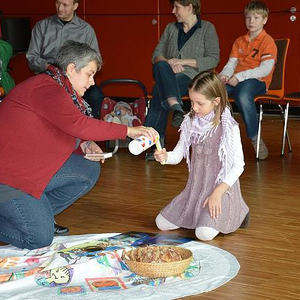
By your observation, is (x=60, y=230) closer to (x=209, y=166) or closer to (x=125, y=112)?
(x=209, y=166)

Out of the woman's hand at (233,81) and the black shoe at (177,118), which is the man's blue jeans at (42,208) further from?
the woman's hand at (233,81)

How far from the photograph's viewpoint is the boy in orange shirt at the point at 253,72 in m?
5.41

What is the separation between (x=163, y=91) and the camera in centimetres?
548

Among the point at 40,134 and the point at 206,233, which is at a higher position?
the point at 40,134

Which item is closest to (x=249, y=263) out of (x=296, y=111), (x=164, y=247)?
(x=164, y=247)

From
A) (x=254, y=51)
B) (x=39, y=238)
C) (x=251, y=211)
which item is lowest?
(x=251, y=211)

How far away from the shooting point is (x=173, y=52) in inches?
226

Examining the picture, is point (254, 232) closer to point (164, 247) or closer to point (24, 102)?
point (164, 247)

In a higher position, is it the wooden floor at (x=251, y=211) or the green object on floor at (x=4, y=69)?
the green object on floor at (x=4, y=69)

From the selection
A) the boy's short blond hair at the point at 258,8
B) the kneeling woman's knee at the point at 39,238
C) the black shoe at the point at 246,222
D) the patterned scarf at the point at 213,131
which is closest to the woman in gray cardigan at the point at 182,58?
the boy's short blond hair at the point at 258,8

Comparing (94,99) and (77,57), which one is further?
(94,99)

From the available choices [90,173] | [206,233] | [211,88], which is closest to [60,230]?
[90,173]

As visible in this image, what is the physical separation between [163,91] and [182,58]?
14.6 inches

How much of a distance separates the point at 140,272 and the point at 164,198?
1.47 metres
